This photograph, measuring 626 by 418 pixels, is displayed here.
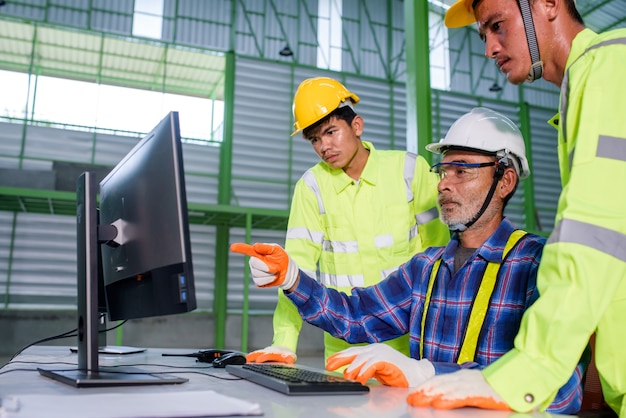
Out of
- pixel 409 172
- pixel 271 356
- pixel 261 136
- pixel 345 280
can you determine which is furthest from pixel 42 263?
pixel 271 356

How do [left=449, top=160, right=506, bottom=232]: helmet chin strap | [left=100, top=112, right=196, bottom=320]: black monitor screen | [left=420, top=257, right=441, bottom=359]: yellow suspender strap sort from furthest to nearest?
[left=449, top=160, right=506, bottom=232]: helmet chin strap, [left=420, top=257, right=441, bottom=359]: yellow suspender strap, [left=100, top=112, right=196, bottom=320]: black monitor screen

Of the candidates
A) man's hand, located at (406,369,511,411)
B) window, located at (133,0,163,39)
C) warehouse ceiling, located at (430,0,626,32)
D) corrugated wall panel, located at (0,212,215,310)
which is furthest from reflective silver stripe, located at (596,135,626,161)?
warehouse ceiling, located at (430,0,626,32)

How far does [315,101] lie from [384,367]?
1.94 m

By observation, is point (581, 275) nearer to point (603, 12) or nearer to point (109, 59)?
point (109, 59)

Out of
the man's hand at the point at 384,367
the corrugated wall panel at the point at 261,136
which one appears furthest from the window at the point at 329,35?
the man's hand at the point at 384,367

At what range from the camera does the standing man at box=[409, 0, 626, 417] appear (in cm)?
129

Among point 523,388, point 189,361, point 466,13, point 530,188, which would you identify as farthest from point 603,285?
point 530,188

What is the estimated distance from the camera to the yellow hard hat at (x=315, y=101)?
128 inches

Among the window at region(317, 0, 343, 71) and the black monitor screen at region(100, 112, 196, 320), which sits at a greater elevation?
the window at region(317, 0, 343, 71)

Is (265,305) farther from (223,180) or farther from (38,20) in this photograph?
(38,20)

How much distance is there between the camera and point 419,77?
233 inches

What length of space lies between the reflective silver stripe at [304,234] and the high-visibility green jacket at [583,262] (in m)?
1.85

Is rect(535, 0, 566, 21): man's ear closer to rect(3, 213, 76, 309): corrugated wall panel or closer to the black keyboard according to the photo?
the black keyboard

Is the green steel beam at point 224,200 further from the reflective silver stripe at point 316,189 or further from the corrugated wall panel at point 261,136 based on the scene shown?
the reflective silver stripe at point 316,189
